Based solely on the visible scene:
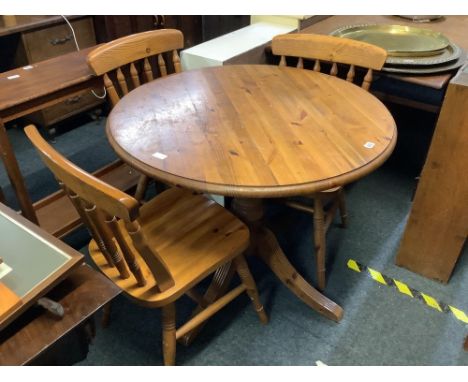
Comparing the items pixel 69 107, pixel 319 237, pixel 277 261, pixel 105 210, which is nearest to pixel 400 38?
pixel 319 237

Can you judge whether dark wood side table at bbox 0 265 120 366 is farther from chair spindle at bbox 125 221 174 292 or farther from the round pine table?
the round pine table

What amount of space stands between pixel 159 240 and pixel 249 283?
362mm

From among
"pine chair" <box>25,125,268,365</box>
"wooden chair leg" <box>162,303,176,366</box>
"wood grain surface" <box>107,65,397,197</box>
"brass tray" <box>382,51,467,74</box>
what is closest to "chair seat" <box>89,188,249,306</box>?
"pine chair" <box>25,125,268,365</box>

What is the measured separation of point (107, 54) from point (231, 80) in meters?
0.50

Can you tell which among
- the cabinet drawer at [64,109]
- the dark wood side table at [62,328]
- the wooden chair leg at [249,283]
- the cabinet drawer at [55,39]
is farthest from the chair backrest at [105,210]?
the cabinet drawer at [64,109]

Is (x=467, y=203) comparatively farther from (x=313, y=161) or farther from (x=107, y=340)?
(x=107, y=340)

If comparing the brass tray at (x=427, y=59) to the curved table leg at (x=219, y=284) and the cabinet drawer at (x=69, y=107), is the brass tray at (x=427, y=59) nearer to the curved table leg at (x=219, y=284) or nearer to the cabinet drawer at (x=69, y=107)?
the curved table leg at (x=219, y=284)

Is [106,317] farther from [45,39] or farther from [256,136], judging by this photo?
[45,39]

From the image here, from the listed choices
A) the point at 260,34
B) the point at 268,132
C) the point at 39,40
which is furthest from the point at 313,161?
the point at 39,40

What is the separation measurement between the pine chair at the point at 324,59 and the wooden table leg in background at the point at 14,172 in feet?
3.65

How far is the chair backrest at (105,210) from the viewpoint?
875 mm

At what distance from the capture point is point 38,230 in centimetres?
84

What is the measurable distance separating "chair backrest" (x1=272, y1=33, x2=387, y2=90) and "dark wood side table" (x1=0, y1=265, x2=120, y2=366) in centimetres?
133

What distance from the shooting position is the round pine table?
3.62 ft
